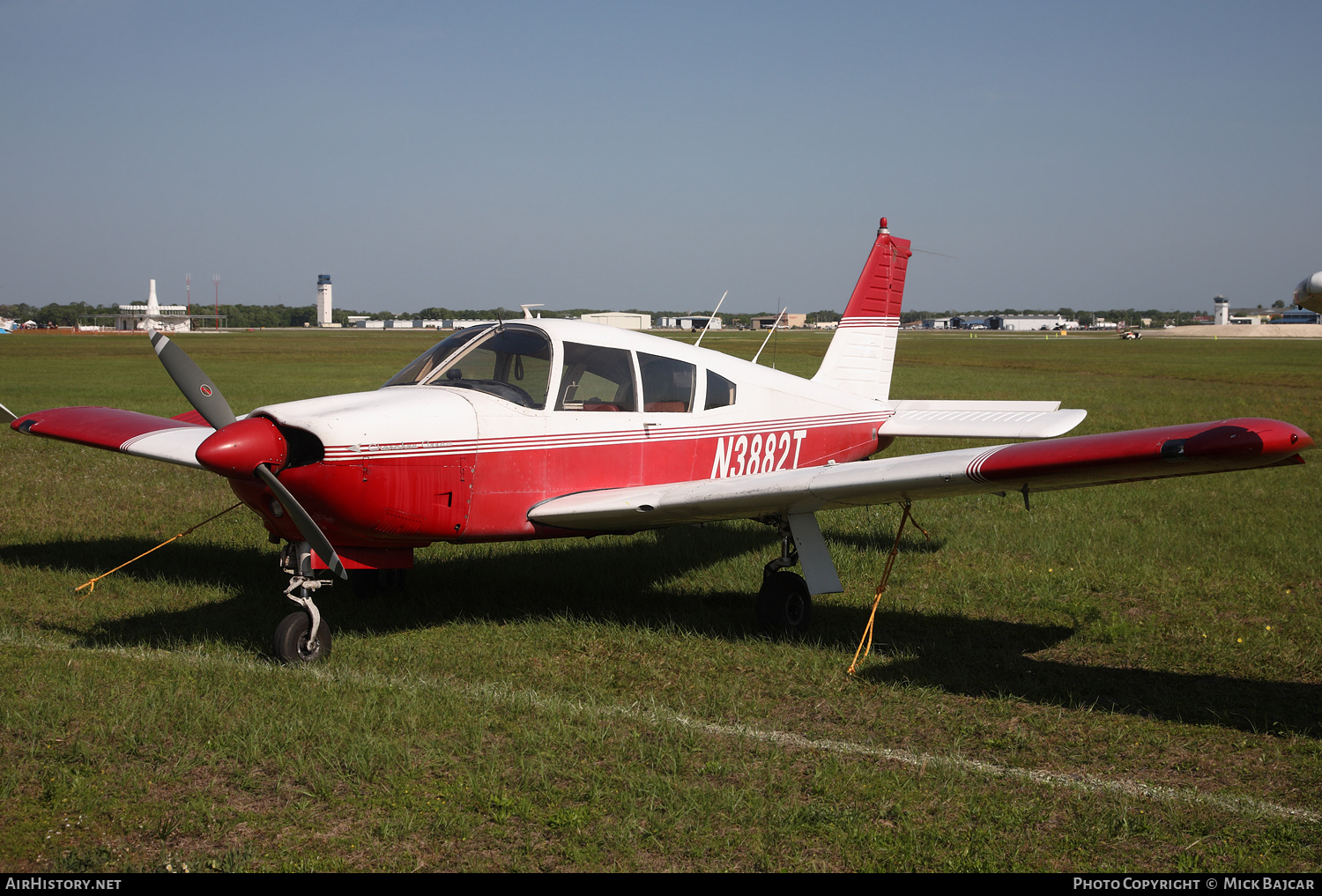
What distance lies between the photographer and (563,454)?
6.66 meters

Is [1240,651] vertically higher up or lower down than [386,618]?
higher up

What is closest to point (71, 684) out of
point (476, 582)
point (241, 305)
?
point (476, 582)

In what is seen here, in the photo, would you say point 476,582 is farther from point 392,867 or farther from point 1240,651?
point 1240,651

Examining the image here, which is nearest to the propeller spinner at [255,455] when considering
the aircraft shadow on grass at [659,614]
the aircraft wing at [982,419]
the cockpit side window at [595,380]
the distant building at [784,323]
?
the aircraft shadow on grass at [659,614]

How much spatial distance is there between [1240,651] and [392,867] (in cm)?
557

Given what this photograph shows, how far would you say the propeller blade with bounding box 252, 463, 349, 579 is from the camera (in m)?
5.38

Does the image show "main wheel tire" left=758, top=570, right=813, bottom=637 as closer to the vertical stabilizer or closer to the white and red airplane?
the white and red airplane

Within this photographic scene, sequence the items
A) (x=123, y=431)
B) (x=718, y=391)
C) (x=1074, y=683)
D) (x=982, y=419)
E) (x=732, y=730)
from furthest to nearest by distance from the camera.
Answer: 1. (x=982, y=419)
2. (x=123, y=431)
3. (x=718, y=391)
4. (x=1074, y=683)
5. (x=732, y=730)

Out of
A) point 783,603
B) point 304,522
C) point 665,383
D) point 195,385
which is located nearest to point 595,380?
point 665,383

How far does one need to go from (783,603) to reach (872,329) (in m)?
4.26

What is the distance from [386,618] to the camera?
721cm

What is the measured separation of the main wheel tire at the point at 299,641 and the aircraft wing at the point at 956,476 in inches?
60.1

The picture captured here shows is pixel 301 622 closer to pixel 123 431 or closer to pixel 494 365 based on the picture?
pixel 494 365

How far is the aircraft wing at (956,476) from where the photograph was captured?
4.39 m
